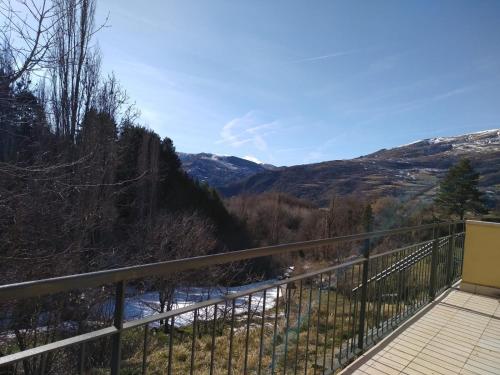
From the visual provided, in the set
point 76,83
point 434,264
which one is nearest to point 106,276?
point 434,264

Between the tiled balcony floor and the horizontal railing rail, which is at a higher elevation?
the horizontal railing rail

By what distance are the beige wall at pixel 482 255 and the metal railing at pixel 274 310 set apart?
0.85 ft

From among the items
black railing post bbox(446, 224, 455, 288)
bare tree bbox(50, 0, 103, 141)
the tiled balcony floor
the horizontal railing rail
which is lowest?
the tiled balcony floor

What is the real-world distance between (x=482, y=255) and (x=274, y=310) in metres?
4.17

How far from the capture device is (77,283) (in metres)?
1.39

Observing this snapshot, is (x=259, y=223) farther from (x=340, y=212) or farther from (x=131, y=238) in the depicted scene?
(x=131, y=238)

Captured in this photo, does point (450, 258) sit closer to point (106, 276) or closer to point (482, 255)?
point (482, 255)

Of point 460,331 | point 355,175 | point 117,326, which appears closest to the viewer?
point 117,326

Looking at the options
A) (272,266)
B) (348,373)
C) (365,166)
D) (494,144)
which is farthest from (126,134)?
(494,144)

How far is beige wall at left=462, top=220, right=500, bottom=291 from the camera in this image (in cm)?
635

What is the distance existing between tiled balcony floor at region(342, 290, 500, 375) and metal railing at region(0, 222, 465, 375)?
165 mm

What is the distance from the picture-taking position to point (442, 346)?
13.6ft

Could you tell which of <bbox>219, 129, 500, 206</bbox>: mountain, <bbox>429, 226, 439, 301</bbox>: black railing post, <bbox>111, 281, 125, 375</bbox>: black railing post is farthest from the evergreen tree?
<bbox>219, 129, 500, 206</bbox>: mountain

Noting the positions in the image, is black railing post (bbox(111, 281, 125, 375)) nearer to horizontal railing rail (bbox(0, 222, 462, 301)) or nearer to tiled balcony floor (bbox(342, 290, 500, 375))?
horizontal railing rail (bbox(0, 222, 462, 301))
